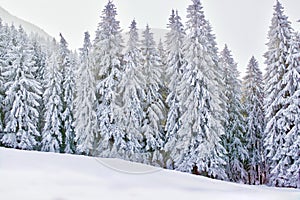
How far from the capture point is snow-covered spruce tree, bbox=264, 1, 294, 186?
17266mm

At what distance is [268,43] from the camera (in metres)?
19.1

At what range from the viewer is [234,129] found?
70.4 feet

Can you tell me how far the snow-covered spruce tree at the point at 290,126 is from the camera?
16.3 meters

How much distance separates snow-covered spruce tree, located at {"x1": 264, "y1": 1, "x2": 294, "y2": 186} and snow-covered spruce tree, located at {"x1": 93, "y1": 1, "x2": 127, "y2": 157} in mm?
8215

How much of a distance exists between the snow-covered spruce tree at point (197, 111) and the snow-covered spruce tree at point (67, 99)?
10029mm

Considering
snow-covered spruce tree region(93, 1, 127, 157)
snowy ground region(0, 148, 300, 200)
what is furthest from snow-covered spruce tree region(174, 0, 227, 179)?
snowy ground region(0, 148, 300, 200)

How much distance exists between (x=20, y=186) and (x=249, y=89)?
76.5ft

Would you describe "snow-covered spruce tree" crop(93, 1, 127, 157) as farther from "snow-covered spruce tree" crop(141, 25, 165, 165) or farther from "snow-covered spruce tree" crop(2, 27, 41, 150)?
"snow-covered spruce tree" crop(2, 27, 41, 150)

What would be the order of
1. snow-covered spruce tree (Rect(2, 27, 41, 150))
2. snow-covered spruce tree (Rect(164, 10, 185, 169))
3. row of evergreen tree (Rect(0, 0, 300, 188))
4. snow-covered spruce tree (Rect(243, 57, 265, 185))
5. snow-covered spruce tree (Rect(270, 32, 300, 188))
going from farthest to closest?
1. snow-covered spruce tree (Rect(243, 57, 265, 185))
2. snow-covered spruce tree (Rect(2, 27, 41, 150))
3. snow-covered spruce tree (Rect(164, 10, 185, 169))
4. row of evergreen tree (Rect(0, 0, 300, 188))
5. snow-covered spruce tree (Rect(270, 32, 300, 188))

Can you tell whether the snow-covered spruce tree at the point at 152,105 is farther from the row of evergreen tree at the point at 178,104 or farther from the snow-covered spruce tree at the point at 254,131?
the snow-covered spruce tree at the point at 254,131

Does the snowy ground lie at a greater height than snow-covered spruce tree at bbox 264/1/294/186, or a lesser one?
lesser

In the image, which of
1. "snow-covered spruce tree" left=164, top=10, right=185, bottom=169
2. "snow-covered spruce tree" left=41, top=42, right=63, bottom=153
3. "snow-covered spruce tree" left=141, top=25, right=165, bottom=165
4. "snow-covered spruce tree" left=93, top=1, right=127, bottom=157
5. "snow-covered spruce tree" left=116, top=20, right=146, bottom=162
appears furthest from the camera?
"snow-covered spruce tree" left=41, top=42, right=63, bottom=153

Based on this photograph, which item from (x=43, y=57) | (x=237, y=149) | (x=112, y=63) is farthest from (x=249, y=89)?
(x=43, y=57)

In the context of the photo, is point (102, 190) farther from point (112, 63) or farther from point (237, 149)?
point (237, 149)
